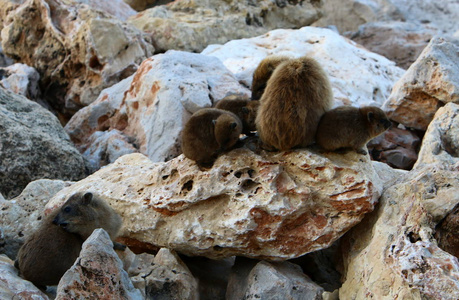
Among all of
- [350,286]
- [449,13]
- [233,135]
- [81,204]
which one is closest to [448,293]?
[350,286]

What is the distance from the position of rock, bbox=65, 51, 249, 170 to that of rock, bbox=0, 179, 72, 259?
61.0 inches

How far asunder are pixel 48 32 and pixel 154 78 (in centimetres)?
359

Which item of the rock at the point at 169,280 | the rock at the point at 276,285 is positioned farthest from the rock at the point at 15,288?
the rock at the point at 276,285

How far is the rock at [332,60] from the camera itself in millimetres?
9359

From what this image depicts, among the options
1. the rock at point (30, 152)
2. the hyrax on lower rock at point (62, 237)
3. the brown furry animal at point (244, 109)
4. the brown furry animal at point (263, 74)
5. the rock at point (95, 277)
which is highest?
the brown furry animal at point (263, 74)

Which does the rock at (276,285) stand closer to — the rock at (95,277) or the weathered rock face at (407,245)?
the weathered rock face at (407,245)

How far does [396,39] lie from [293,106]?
30.5ft

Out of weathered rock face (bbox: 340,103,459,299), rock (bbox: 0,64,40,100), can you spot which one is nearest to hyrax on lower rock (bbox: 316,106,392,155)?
weathered rock face (bbox: 340,103,459,299)

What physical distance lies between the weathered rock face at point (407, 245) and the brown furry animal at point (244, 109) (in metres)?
1.55

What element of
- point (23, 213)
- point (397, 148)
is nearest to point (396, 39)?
point (397, 148)

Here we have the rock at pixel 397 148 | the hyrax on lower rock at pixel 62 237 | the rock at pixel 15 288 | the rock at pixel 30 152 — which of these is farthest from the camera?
the rock at pixel 397 148

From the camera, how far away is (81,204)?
5867 mm

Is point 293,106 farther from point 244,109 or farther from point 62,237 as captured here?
point 62,237

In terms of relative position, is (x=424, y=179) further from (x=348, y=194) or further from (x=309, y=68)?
(x=309, y=68)
